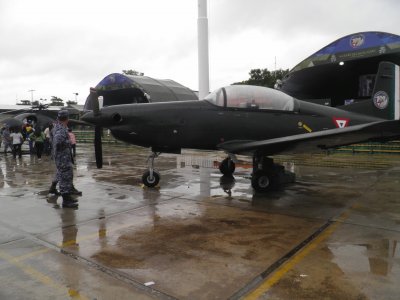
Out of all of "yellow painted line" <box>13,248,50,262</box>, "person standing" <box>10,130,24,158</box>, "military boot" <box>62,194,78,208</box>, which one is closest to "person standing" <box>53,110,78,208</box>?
"military boot" <box>62,194,78,208</box>

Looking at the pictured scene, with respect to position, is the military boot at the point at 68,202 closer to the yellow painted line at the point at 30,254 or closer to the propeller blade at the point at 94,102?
the propeller blade at the point at 94,102

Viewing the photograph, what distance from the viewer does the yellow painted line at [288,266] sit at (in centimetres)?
295

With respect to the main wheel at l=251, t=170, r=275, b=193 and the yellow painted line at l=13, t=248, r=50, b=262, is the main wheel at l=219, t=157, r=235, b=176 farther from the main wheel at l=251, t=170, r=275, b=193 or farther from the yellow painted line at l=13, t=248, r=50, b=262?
the yellow painted line at l=13, t=248, r=50, b=262

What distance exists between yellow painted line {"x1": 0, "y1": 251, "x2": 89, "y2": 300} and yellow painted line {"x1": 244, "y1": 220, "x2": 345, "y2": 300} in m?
1.49

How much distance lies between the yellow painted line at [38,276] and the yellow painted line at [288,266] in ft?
4.88

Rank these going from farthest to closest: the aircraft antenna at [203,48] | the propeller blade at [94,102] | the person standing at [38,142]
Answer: the aircraft antenna at [203,48] → the person standing at [38,142] → the propeller blade at [94,102]

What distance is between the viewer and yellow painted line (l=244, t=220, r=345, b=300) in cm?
295

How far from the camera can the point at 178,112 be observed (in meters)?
7.29

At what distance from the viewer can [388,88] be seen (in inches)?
300

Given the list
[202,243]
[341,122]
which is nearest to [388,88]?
[341,122]

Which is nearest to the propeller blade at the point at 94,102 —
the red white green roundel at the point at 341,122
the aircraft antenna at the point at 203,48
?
the red white green roundel at the point at 341,122

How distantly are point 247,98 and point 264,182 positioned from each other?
1885mm

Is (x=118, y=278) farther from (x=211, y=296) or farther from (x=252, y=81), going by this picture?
(x=252, y=81)

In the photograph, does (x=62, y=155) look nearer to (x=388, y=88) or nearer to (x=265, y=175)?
(x=265, y=175)
